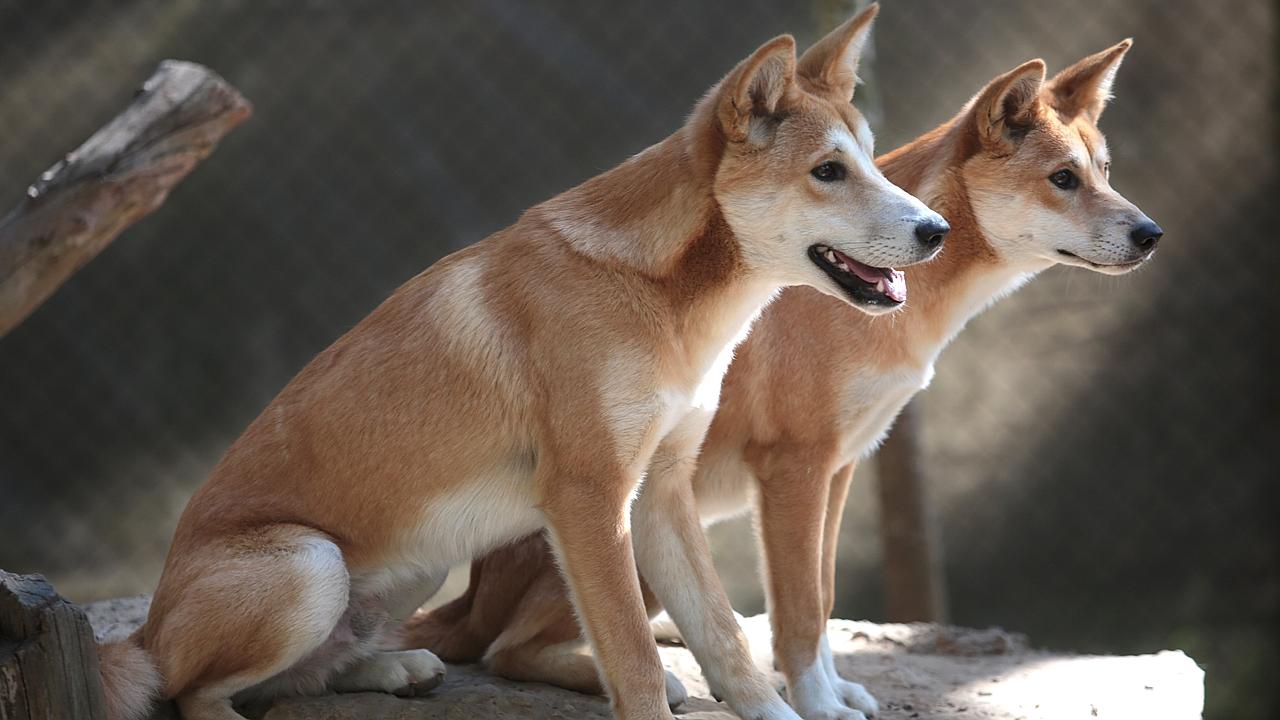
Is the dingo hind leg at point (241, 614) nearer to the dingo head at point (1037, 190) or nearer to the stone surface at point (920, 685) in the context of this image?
the stone surface at point (920, 685)

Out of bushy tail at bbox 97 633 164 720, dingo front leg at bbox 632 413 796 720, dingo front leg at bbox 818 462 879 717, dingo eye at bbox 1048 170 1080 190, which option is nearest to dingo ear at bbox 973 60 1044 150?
dingo eye at bbox 1048 170 1080 190

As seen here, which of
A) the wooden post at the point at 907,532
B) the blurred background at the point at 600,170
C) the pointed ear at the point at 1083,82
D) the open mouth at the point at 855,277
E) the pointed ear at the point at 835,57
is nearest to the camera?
the open mouth at the point at 855,277

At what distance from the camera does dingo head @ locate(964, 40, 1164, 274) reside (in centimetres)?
367

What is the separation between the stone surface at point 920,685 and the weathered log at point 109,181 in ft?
3.85

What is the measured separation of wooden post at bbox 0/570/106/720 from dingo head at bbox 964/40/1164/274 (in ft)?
8.56

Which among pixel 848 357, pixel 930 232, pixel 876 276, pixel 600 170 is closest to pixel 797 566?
pixel 848 357

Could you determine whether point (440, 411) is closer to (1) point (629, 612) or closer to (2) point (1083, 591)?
(1) point (629, 612)

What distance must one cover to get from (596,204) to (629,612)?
1014 mm

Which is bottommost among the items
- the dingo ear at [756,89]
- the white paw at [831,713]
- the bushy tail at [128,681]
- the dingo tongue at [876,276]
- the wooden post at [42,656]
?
the white paw at [831,713]

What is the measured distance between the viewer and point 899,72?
6426 millimetres

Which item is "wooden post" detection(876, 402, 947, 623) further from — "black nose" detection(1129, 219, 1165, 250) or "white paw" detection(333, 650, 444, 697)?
"white paw" detection(333, 650, 444, 697)

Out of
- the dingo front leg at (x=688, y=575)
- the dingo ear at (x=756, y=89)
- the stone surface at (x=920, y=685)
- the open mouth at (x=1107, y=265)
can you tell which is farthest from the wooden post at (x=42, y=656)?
the open mouth at (x=1107, y=265)

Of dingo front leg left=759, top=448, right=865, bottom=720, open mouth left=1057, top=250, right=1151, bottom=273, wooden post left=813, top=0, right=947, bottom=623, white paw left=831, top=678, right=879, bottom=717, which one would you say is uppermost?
open mouth left=1057, top=250, right=1151, bottom=273

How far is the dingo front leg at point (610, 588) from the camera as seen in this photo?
9.82 ft
